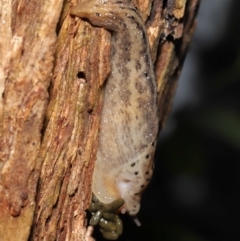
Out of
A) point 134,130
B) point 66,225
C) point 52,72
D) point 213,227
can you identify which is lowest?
point 213,227

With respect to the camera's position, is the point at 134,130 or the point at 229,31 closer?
the point at 134,130

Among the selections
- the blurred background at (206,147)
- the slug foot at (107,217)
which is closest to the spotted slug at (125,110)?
the slug foot at (107,217)

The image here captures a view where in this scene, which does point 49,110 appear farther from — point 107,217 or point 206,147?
point 206,147

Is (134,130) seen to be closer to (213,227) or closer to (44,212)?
(44,212)

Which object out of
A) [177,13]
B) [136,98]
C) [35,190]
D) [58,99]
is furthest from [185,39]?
[35,190]

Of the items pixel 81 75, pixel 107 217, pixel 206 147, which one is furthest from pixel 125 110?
pixel 206 147

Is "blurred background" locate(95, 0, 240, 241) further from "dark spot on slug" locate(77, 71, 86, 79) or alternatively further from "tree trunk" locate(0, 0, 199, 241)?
"dark spot on slug" locate(77, 71, 86, 79)
